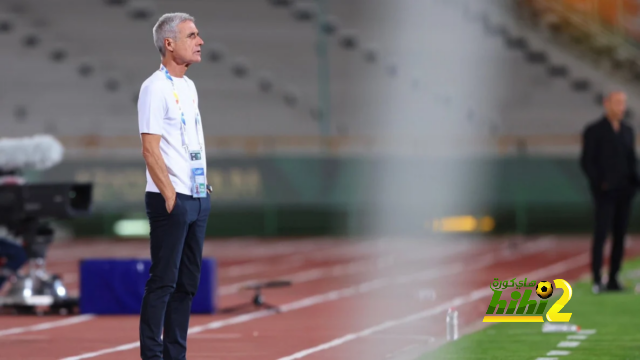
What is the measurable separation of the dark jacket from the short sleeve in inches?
297

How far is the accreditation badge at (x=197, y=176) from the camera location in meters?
6.48

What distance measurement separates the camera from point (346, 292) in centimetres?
1403

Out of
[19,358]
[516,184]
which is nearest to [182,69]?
[19,358]

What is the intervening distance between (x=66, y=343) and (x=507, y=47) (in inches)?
852

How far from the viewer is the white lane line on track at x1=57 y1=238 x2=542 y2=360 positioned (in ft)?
29.8

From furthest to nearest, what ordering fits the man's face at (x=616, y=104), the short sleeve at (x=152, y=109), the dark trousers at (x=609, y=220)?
the dark trousers at (x=609, y=220)
the man's face at (x=616, y=104)
the short sleeve at (x=152, y=109)

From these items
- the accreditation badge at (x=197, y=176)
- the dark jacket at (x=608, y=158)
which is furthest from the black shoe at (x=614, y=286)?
the accreditation badge at (x=197, y=176)

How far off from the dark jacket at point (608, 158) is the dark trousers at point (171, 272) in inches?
Answer: 284

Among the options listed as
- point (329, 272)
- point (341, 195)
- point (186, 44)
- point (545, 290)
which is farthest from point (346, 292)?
point (341, 195)

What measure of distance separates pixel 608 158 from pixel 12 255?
592 cm

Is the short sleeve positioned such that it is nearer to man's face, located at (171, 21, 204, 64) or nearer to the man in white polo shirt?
the man in white polo shirt

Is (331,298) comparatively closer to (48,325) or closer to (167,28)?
(48,325)

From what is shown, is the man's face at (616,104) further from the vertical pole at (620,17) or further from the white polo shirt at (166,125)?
the vertical pole at (620,17)

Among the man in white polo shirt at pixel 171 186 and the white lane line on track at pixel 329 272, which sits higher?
the man in white polo shirt at pixel 171 186
